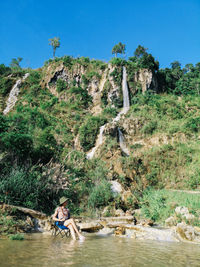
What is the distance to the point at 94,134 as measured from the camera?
23.8 m

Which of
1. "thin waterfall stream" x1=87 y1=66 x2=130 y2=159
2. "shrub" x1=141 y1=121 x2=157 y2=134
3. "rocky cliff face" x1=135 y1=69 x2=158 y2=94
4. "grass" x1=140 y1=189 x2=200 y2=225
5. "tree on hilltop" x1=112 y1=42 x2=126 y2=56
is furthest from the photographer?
"tree on hilltop" x1=112 y1=42 x2=126 y2=56

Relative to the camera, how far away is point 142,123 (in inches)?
1051

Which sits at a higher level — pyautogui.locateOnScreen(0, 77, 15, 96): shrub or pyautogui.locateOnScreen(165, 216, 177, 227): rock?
pyautogui.locateOnScreen(0, 77, 15, 96): shrub

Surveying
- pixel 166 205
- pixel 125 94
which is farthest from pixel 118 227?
pixel 125 94

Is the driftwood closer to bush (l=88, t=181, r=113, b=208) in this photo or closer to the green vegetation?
the green vegetation

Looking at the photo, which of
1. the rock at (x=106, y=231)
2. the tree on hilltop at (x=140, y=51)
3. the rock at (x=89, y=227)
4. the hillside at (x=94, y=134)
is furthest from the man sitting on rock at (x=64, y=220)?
the tree on hilltop at (x=140, y=51)

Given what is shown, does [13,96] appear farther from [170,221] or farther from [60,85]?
[170,221]

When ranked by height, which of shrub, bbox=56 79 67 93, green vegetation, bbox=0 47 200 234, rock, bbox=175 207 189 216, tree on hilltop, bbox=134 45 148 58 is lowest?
rock, bbox=175 207 189 216

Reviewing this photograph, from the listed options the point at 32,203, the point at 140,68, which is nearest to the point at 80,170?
the point at 32,203

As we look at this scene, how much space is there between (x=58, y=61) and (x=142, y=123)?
1949cm

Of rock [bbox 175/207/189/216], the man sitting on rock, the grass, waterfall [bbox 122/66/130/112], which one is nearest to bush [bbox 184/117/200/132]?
waterfall [bbox 122/66/130/112]

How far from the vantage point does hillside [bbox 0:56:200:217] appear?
36.1 feet

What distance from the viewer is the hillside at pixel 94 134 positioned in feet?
36.1

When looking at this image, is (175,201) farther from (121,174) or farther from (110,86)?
(110,86)
